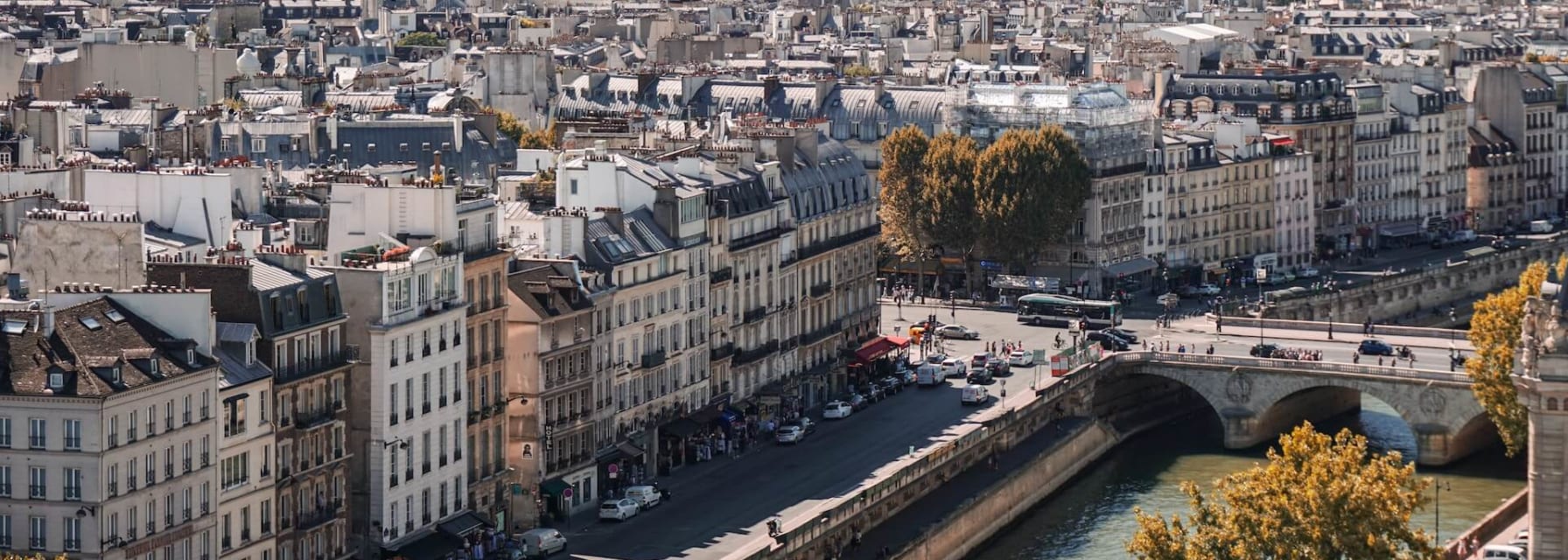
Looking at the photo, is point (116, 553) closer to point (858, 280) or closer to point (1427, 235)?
point (858, 280)

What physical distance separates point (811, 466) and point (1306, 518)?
27096 mm

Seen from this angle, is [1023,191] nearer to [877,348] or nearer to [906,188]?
[906,188]

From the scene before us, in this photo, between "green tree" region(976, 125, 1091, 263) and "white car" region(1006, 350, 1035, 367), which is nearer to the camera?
"white car" region(1006, 350, 1035, 367)

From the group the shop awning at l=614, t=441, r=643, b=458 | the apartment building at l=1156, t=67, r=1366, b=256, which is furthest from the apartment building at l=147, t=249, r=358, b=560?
the apartment building at l=1156, t=67, r=1366, b=256

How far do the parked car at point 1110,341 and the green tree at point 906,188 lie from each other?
14.4m

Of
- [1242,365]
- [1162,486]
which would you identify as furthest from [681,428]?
[1242,365]

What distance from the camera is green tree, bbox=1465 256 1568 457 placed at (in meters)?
95.9

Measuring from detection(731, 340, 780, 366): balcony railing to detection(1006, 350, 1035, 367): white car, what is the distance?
11.8 meters

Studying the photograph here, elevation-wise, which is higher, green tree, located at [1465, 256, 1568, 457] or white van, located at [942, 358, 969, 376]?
green tree, located at [1465, 256, 1568, 457]

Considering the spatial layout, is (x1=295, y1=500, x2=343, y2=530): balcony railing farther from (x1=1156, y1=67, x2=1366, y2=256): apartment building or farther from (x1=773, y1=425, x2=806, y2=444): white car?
(x1=1156, y1=67, x2=1366, y2=256): apartment building

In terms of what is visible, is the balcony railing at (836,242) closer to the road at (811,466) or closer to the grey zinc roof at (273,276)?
the road at (811,466)

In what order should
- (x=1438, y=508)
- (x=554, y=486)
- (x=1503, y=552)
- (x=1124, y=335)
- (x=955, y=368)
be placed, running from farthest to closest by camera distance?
(x=1124, y=335)
(x=955, y=368)
(x=1438, y=508)
(x=554, y=486)
(x=1503, y=552)

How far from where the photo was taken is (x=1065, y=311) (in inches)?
4906

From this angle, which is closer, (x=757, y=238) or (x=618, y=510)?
(x=618, y=510)
